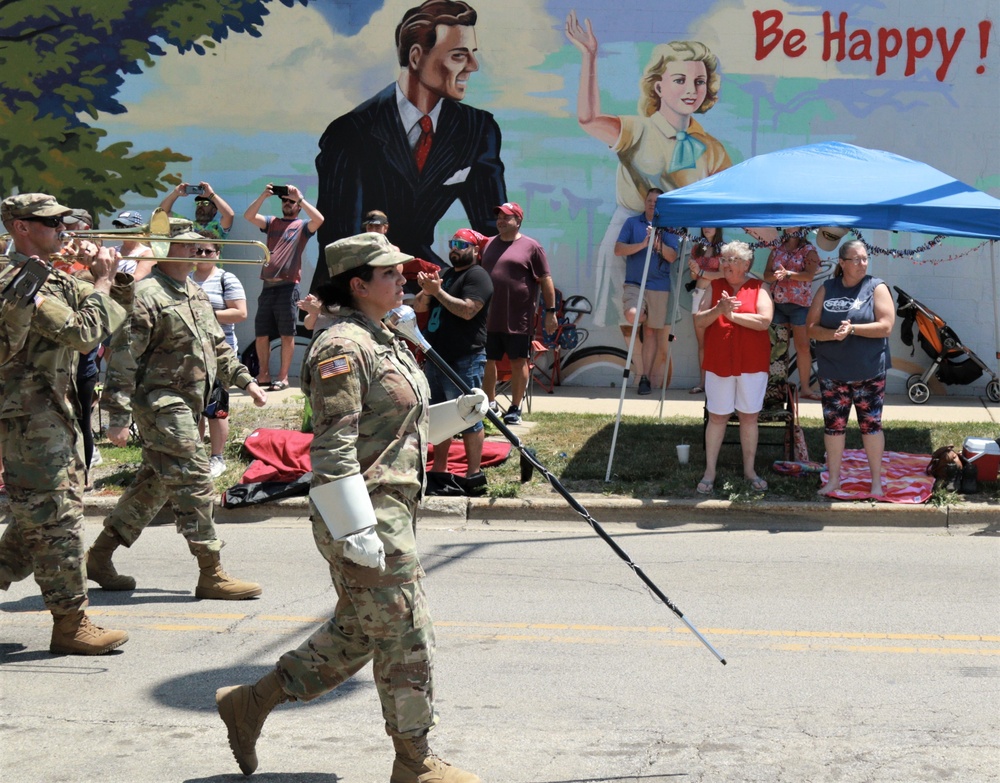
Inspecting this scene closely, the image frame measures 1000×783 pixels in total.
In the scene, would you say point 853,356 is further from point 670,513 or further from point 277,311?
point 277,311

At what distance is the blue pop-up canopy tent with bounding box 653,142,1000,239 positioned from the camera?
31.3ft

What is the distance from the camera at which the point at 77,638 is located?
19.6ft

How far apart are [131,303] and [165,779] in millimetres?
2643

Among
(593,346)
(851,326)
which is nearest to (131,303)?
(851,326)

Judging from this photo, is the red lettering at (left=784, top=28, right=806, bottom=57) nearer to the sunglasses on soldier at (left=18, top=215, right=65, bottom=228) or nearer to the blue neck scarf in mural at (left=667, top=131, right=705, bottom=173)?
the blue neck scarf in mural at (left=667, top=131, right=705, bottom=173)

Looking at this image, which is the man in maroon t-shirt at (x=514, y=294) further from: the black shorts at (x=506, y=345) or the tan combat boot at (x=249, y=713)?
the tan combat boot at (x=249, y=713)

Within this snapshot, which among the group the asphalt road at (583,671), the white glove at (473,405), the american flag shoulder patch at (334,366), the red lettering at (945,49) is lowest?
the asphalt road at (583,671)

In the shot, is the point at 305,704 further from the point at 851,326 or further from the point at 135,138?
the point at 135,138

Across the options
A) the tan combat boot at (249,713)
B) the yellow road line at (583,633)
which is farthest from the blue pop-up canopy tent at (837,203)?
the tan combat boot at (249,713)

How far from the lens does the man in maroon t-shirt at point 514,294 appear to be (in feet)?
37.1

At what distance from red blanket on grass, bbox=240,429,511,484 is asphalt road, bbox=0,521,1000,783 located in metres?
1.41

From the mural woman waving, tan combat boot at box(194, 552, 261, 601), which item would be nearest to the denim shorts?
tan combat boot at box(194, 552, 261, 601)

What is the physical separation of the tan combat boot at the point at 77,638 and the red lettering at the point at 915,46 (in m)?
11.7

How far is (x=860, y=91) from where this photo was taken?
46.5ft
